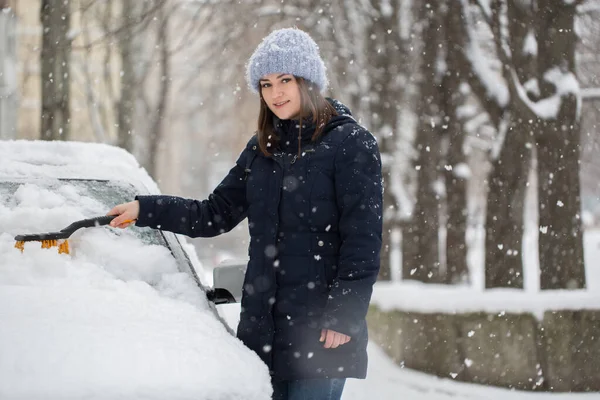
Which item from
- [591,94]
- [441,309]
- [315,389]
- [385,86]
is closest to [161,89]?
[385,86]

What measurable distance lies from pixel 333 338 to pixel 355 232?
0.37 m

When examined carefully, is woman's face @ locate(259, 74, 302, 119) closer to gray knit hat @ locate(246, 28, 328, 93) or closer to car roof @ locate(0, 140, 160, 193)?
gray knit hat @ locate(246, 28, 328, 93)

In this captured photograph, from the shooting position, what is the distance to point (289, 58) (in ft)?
10.2

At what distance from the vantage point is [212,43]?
15.3 metres

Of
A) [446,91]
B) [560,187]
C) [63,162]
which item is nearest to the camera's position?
[63,162]

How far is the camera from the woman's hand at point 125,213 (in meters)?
3.26

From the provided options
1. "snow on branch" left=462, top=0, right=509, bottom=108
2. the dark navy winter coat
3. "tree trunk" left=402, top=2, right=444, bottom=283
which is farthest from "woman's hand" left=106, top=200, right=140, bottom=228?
"tree trunk" left=402, top=2, right=444, bottom=283

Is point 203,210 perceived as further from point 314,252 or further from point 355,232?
point 355,232

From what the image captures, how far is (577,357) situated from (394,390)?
5.13ft

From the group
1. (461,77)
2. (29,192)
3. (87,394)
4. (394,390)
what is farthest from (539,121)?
(87,394)

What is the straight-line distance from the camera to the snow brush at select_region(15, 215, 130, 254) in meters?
3.01

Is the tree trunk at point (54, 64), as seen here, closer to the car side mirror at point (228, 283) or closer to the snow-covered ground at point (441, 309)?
the snow-covered ground at point (441, 309)

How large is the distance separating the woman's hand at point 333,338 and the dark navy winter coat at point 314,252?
2 cm

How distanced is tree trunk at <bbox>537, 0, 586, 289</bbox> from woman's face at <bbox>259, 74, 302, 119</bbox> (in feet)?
18.8
